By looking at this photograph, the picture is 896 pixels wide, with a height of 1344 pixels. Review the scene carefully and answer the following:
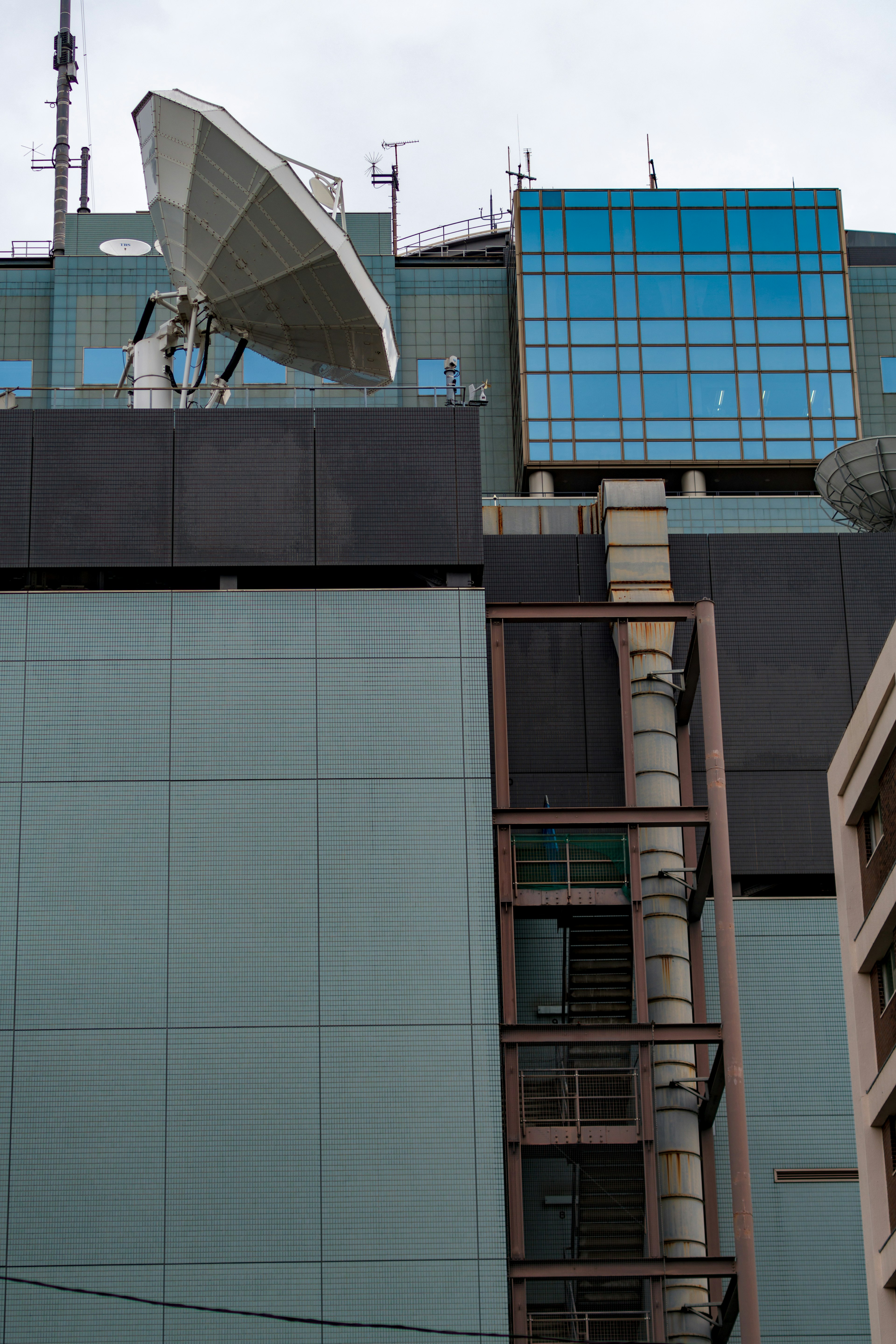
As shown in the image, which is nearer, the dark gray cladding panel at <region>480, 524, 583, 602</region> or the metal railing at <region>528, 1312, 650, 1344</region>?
the metal railing at <region>528, 1312, 650, 1344</region>

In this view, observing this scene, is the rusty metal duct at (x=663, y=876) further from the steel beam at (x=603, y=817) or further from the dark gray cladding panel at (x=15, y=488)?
the dark gray cladding panel at (x=15, y=488)

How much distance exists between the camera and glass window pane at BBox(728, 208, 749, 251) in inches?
2712

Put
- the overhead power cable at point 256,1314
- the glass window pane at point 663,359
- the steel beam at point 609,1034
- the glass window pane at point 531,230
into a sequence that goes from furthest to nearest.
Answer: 1. the glass window pane at point 531,230
2. the glass window pane at point 663,359
3. the steel beam at point 609,1034
4. the overhead power cable at point 256,1314

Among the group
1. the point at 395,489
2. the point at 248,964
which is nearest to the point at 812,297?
the point at 395,489

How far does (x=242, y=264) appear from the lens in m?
36.2

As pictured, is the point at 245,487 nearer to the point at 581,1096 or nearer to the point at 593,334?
the point at 581,1096

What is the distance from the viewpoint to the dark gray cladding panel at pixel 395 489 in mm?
33844

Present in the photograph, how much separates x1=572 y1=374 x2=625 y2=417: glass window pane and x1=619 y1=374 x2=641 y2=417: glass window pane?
137 mm

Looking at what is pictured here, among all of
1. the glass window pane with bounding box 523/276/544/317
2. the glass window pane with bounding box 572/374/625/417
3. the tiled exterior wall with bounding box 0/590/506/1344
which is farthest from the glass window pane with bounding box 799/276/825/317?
the tiled exterior wall with bounding box 0/590/506/1344

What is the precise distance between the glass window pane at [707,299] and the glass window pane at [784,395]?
3.12 meters

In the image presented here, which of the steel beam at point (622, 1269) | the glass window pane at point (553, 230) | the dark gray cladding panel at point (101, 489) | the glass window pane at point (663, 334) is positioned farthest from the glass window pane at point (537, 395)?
the steel beam at point (622, 1269)

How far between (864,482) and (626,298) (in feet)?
95.6

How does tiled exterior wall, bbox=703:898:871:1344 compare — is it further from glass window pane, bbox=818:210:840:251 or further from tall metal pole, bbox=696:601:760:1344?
glass window pane, bbox=818:210:840:251

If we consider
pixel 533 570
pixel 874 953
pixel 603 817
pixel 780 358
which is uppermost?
pixel 780 358
